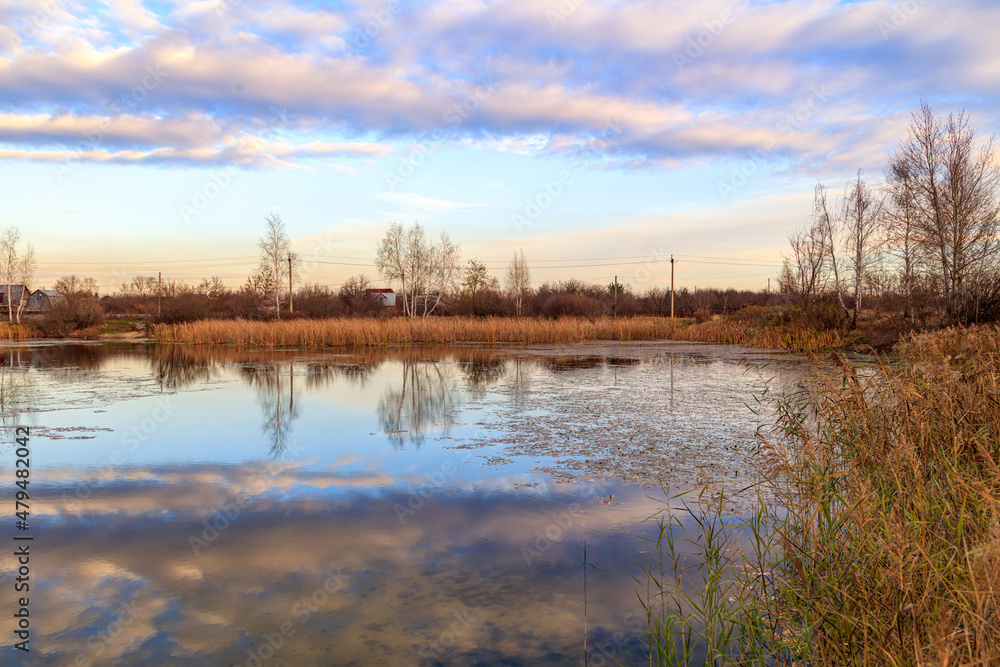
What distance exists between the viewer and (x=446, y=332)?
24281mm

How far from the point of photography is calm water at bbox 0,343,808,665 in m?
2.90

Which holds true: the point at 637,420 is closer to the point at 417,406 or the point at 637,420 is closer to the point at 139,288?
the point at 417,406

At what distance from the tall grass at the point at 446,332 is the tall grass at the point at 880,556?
17302 millimetres

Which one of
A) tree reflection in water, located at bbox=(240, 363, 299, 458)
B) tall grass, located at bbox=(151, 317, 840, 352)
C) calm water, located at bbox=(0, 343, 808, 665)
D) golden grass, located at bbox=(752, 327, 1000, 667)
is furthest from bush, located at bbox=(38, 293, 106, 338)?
golden grass, located at bbox=(752, 327, 1000, 667)

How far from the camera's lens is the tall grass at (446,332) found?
74.1 feet

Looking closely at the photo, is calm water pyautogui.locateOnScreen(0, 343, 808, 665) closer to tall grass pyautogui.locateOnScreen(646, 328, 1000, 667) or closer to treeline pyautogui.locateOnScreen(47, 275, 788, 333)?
tall grass pyautogui.locateOnScreen(646, 328, 1000, 667)

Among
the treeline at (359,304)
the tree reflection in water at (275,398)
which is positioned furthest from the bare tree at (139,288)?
the tree reflection in water at (275,398)

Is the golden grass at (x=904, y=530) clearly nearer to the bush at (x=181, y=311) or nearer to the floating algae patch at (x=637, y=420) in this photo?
the floating algae patch at (x=637, y=420)

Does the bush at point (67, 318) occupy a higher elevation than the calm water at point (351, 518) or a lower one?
higher

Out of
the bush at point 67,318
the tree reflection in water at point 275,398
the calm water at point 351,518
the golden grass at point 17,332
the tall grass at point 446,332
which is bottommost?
the calm water at point 351,518

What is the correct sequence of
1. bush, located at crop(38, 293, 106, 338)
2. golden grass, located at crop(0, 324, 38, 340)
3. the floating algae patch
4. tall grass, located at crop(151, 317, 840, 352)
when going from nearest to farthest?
the floating algae patch < tall grass, located at crop(151, 317, 840, 352) < golden grass, located at crop(0, 324, 38, 340) < bush, located at crop(38, 293, 106, 338)

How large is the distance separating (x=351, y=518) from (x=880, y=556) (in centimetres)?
341

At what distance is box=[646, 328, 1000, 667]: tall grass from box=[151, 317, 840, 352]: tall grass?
17.3 m

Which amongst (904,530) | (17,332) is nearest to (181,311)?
(17,332)
